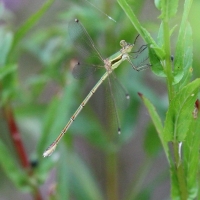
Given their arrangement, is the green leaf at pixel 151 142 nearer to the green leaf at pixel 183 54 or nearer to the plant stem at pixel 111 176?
the plant stem at pixel 111 176

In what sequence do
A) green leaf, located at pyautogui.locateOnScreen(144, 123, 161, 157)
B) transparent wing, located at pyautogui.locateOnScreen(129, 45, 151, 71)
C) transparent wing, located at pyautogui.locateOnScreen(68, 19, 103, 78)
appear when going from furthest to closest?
green leaf, located at pyautogui.locateOnScreen(144, 123, 161, 157) < transparent wing, located at pyautogui.locateOnScreen(68, 19, 103, 78) < transparent wing, located at pyautogui.locateOnScreen(129, 45, 151, 71)

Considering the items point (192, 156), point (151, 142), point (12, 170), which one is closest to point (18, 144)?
point (12, 170)

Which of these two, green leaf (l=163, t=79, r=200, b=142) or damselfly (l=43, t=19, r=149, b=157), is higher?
damselfly (l=43, t=19, r=149, b=157)

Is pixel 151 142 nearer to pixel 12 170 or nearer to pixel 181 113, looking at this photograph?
pixel 12 170

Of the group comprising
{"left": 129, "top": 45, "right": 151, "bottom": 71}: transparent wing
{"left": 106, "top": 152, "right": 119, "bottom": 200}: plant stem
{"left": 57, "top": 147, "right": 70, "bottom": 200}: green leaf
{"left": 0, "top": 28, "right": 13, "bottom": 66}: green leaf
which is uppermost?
{"left": 0, "top": 28, "right": 13, "bottom": 66}: green leaf

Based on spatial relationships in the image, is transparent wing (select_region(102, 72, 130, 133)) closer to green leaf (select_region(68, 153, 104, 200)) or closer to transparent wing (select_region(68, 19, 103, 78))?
transparent wing (select_region(68, 19, 103, 78))

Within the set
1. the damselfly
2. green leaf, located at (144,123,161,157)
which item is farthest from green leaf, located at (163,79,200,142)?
green leaf, located at (144,123,161,157)

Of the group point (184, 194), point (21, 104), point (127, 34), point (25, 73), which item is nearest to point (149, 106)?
point (184, 194)
